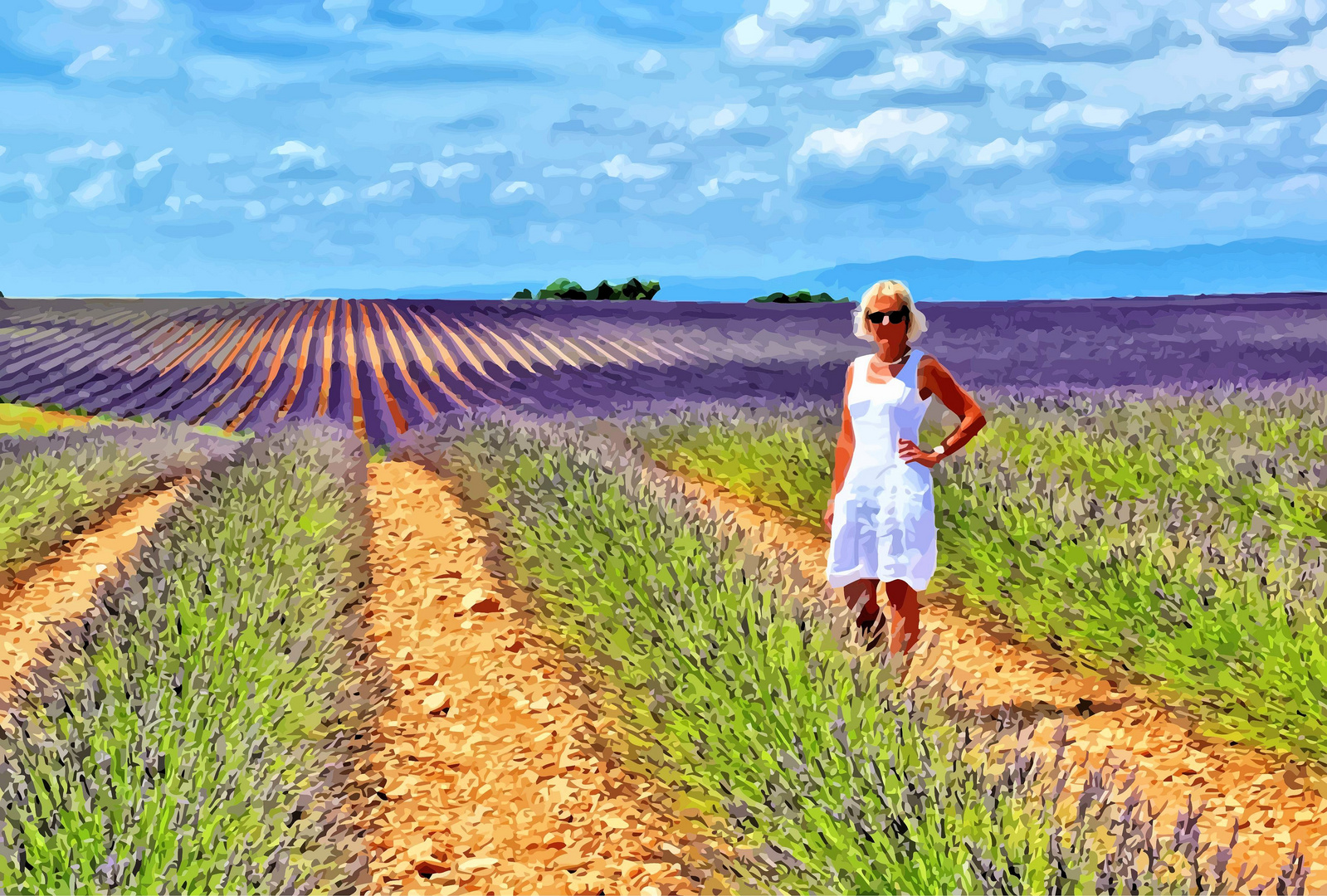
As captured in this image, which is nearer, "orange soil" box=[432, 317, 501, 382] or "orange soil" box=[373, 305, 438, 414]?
"orange soil" box=[373, 305, 438, 414]

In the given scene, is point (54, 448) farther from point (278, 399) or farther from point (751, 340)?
point (751, 340)

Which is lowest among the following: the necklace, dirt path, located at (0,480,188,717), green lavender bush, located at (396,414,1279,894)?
dirt path, located at (0,480,188,717)

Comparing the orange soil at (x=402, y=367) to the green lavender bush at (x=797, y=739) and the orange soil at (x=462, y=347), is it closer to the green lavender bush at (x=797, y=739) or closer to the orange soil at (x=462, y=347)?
the orange soil at (x=462, y=347)

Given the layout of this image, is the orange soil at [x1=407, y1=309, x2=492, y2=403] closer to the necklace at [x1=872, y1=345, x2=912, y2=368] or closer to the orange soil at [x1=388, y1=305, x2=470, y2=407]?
the orange soil at [x1=388, y1=305, x2=470, y2=407]

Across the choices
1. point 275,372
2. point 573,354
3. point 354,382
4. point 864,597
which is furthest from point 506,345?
point 864,597

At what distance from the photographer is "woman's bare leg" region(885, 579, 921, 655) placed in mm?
4180

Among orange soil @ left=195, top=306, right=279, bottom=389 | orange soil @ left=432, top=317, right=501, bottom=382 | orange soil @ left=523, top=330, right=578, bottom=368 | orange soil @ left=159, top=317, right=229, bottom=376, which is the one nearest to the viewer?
orange soil @ left=195, top=306, right=279, bottom=389

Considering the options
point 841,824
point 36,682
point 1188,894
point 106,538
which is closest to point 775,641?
point 841,824

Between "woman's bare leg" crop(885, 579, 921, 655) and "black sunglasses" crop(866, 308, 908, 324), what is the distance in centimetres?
105

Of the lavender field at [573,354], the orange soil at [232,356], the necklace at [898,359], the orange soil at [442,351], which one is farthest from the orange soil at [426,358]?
the necklace at [898,359]

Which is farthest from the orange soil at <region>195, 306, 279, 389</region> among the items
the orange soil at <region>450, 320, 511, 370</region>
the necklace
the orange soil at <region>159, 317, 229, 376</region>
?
the necklace

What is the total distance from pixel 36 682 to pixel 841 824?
3036mm

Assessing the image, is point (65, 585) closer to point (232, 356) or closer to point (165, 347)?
point (232, 356)

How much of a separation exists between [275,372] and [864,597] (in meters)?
19.2
